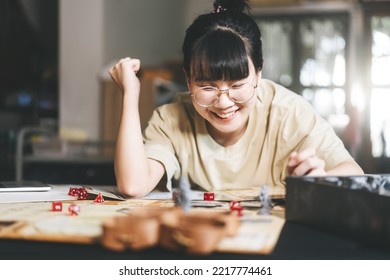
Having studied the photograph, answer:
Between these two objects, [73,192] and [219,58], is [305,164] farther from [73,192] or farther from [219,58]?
[73,192]

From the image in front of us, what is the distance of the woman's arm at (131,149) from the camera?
102cm

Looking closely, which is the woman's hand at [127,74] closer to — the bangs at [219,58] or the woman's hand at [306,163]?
the bangs at [219,58]

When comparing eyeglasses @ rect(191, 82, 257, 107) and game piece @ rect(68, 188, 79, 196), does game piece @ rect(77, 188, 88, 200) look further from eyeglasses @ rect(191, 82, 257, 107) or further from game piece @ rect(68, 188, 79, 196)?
eyeglasses @ rect(191, 82, 257, 107)

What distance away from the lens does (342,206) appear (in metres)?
0.63

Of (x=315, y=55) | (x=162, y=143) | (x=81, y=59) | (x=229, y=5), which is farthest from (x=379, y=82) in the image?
(x=162, y=143)

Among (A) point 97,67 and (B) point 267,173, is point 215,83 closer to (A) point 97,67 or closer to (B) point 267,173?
(B) point 267,173

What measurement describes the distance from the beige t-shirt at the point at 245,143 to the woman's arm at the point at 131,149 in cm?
13

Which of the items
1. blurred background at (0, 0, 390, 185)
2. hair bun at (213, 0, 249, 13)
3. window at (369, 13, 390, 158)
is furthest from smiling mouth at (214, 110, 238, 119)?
window at (369, 13, 390, 158)

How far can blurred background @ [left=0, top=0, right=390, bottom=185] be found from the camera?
13.8 ft

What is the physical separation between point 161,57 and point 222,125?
14.2 feet

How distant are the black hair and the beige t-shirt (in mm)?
134

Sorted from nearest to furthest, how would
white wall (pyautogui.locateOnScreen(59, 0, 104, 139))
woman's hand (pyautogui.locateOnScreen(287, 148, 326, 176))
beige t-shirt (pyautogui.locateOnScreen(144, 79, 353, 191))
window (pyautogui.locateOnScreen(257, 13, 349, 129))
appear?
1. woman's hand (pyautogui.locateOnScreen(287, 148, 326, 176))
2. beige t-shirt (pyautogui.locateOnScreen(144, 79, 353, 191))
3. white wall (pyautogui.locateOnScreen(59, 0, 104, 139))
4. window (pyautogui.locateOnScreen(257, 13, 349, 129))

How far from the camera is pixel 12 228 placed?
656 millimetres
